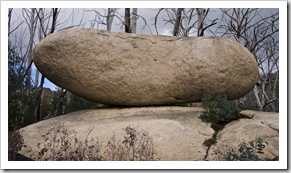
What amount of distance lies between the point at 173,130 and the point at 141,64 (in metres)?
2.02

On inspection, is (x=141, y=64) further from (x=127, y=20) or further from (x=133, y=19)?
(x=133, y=19)

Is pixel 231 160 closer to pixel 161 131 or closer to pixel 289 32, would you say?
pixel 161 131

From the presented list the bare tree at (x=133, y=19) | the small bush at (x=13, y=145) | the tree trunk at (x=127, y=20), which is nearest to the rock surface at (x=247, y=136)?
the small bush at (x=13, y=145)

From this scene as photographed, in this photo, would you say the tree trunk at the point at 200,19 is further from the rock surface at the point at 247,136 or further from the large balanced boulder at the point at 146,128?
the rock surface at the point at 247,136

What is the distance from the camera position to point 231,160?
4367mm

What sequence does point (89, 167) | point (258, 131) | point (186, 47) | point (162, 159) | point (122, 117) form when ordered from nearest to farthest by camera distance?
point (89, 167) → point (162, 159) → point (258, 131) → point (122, 117) → point (186, 47)

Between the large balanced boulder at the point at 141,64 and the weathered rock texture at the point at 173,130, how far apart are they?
54 cm

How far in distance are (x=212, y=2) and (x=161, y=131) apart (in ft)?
7.92

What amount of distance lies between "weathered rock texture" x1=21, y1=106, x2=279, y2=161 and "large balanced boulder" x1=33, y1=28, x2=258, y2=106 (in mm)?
544

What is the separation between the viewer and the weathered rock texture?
4938 millimetres

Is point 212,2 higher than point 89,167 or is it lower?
higher

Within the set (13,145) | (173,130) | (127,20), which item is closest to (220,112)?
(173,130)

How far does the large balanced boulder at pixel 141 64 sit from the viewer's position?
22.1ft

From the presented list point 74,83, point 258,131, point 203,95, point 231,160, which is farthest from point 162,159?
point 74,83
